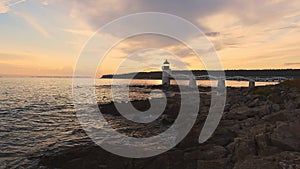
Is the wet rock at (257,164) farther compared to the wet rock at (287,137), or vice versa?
the wet rock at (287,137)

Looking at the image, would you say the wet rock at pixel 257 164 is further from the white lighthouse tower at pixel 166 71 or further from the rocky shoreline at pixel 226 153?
the white lighthouse tower at pixel 166 71

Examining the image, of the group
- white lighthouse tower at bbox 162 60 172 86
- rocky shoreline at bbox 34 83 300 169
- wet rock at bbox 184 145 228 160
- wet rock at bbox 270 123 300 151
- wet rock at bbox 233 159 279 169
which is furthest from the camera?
white lighthouse tower at bbox 162 60 172 86

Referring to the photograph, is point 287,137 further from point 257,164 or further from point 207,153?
point 207,153

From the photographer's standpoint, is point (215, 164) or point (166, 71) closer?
point (215, 164)

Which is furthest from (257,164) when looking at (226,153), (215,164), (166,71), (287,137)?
(166,71)

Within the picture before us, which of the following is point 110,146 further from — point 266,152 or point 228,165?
point 266,152

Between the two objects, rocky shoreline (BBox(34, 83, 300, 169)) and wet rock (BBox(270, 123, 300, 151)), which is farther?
wet rock (BBox(270, 123, 300, 151))

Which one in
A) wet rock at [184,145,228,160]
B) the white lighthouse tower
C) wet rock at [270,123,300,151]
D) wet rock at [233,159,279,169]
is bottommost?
wet rock at [184,145,228,160]

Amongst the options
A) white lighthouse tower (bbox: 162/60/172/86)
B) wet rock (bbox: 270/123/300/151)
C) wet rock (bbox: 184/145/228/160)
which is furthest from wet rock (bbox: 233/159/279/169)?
white lighthouse tower (bbox: 162/60/172/86)

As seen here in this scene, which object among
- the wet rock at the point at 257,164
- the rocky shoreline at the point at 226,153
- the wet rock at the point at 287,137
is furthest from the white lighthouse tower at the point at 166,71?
the wet rock at the point at 257,164

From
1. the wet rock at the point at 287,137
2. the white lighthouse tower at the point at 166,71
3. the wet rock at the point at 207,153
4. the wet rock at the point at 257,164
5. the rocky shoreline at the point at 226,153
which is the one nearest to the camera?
the wet rock at the point at 257,164

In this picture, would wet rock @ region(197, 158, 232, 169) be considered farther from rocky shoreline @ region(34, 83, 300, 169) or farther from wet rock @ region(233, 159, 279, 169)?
wet rock @ region(233, 159, 279, 169)

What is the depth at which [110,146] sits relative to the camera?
10492mm

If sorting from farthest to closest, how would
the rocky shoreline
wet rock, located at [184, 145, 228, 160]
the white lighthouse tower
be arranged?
the white lighthouse tower → wet rock, located at [184, 145, 228, 160] → the rocky shoreline
